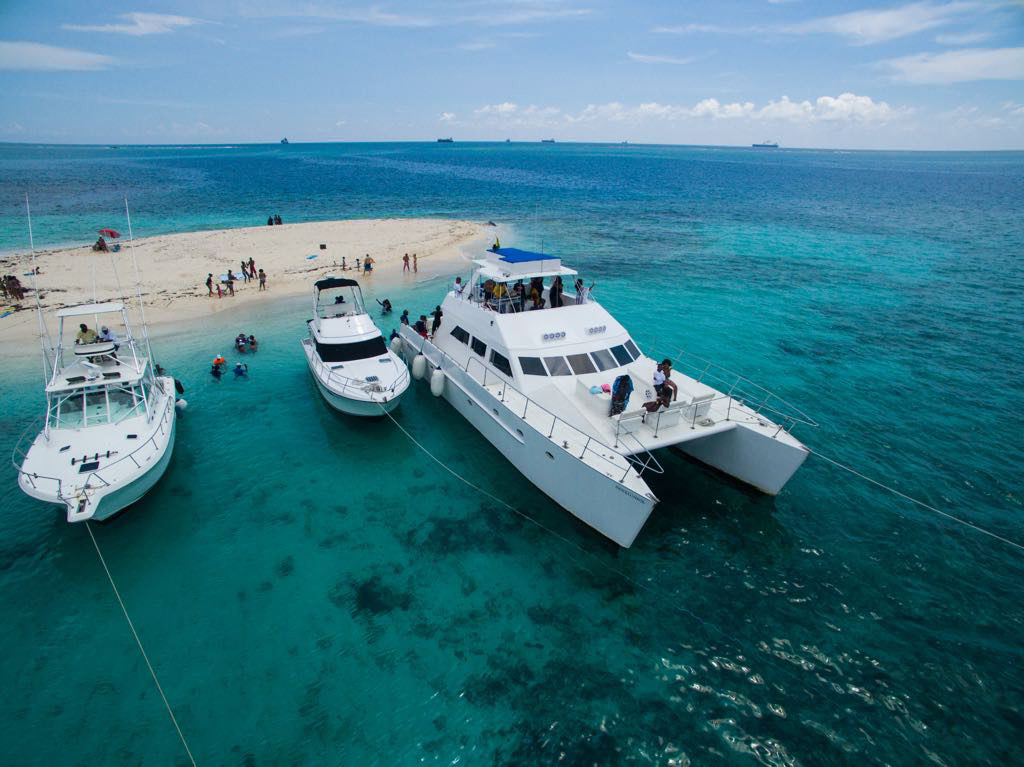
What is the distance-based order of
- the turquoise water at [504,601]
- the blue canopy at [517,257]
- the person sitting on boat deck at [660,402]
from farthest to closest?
1. the blue canopy at [517,257]
2. the person sitting on boat deck at [660,402]
3. the turquoise water at [504,601]

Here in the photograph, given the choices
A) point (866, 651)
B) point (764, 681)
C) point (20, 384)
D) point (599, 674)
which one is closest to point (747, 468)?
point (866, 651)

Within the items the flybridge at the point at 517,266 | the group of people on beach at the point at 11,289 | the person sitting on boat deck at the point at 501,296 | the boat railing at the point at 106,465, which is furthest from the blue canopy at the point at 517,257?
the group of people on beach at the point at 11,289

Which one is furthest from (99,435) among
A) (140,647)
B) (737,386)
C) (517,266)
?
(737,386)

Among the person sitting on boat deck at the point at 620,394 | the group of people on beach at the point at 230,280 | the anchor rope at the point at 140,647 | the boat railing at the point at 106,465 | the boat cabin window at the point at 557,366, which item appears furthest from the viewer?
the group of people on beach at the point at 230,280

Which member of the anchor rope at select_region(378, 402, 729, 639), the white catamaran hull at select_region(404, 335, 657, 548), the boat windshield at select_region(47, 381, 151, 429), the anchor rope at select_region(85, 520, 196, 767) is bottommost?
the anchor rope at select_region(85, 520, 196, 767)

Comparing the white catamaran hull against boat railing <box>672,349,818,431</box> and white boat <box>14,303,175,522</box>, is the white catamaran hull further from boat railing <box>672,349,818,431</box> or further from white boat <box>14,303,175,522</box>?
white boat <box>14,303,175,522</box>

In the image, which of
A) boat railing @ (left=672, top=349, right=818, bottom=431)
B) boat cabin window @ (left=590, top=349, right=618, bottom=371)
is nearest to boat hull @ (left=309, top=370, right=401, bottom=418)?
boat cabin window @ (left=590, top=349, right=618, bottom=371)

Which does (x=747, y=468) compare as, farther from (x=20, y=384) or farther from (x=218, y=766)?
(x=20, y=384)

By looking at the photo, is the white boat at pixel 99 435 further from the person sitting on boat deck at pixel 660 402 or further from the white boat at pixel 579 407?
the person sitting on boat deck at pixel 660 402
